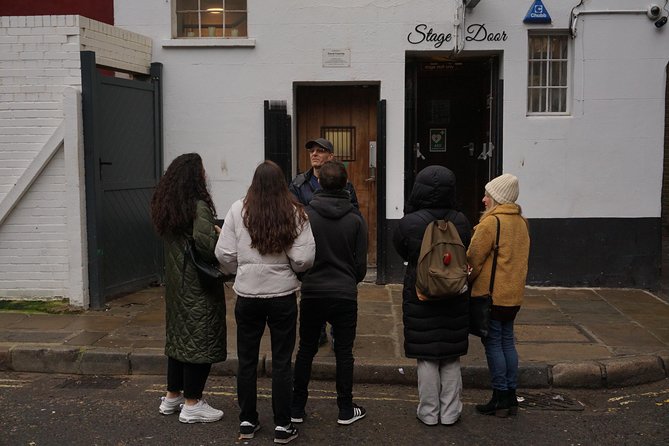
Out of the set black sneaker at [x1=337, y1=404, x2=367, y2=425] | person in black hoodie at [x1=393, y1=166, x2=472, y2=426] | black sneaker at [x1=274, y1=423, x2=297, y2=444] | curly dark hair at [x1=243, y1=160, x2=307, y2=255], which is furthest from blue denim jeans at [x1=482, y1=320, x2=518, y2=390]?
curly dark hair at [x1=243, y1=160, x2=307, y2=255]

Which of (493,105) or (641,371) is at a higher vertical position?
(493,105)

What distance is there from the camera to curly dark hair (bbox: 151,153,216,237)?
4.85 meters

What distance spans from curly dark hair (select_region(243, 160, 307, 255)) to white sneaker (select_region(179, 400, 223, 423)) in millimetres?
1313

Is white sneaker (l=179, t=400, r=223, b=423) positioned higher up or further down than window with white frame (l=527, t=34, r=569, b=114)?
further down

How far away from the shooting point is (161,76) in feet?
29.3

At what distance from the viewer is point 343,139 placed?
948 centimetres

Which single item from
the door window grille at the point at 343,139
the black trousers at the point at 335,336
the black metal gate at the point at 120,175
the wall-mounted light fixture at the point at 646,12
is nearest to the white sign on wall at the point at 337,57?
the door window grille at the point at 343,139

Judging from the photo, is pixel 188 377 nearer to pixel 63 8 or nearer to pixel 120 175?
pixel 120 175

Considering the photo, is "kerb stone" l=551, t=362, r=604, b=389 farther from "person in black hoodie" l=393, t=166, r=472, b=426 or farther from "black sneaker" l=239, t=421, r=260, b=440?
"black sneaker" l=239, t=421, r=260, b=440

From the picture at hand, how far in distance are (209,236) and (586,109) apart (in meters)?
5.66

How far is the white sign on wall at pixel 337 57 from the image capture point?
29.0 feet

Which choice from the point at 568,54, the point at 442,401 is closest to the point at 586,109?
the point at 568,54

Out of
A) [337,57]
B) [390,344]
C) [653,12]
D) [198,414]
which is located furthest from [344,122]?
[198,414]

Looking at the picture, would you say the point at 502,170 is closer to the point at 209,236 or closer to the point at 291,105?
the point at 291,105
